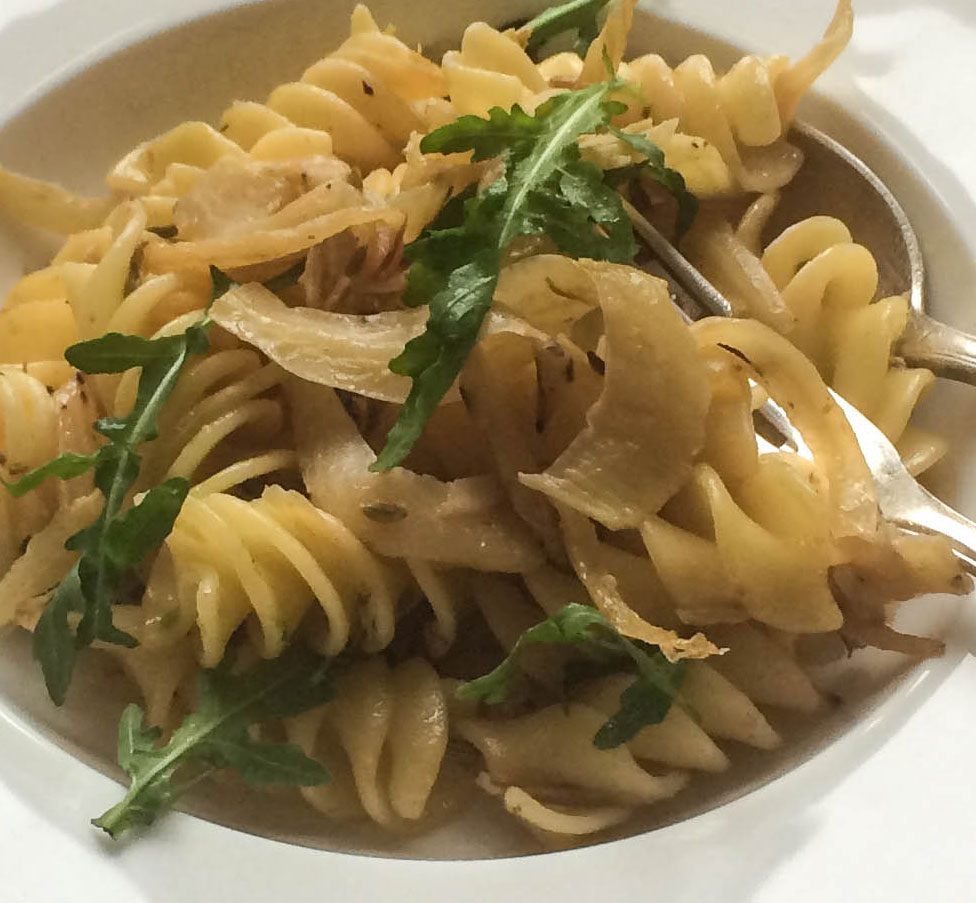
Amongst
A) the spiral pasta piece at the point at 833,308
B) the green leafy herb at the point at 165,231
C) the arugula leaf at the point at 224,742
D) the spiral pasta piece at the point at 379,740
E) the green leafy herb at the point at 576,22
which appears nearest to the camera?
the arugula leaf at the point at 224,742

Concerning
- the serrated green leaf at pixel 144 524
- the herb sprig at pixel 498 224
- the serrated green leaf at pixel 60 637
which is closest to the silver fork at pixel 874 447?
the herb sprig at pixel 498 224

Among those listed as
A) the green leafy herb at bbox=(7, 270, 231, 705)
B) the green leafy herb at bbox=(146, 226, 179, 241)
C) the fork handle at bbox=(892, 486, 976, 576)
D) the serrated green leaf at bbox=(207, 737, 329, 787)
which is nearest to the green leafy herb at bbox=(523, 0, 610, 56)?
the green leafy herb at bbox=(146, 226, 179, 241)

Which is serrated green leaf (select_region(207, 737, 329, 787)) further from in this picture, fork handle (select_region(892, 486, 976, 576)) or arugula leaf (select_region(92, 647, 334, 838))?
fork handle (select_region(892, 486, 976, 576))

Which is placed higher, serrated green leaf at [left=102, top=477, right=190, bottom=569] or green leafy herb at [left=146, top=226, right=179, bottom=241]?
green leafy herb at [left=146, top=226, right=179, bottom=241]

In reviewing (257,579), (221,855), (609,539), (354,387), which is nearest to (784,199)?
(609,539)

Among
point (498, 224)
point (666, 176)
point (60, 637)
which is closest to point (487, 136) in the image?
point (498, 224)

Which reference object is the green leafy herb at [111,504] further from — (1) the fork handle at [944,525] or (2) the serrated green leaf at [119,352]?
(1) the fork handle at [944,525]
